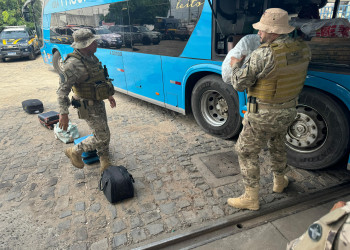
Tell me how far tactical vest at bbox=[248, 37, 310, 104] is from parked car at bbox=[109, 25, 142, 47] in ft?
12.4

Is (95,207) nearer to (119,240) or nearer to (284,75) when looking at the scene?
(119,240)

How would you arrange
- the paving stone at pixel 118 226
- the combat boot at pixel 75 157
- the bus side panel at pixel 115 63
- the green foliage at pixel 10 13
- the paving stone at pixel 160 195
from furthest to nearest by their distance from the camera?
the green foliage at pixel 10 13
the bus side panel at pixel 115 63
the combat boot at pixel 75 157
the paving stone at pixel 160 195
the paving stone at pixel 118 226

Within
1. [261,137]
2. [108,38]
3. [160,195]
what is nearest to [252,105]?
[261,137]

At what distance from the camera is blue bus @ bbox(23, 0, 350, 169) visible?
3080 millimetres

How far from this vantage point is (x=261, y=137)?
2533 mm

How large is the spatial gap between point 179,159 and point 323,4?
10.9ft

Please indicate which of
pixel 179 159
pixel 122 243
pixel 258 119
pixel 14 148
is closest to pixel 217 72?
pixel 179 159

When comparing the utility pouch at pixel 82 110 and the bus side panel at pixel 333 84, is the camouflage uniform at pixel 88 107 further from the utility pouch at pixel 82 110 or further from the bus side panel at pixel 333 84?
the bus side panel at pixel 333 84

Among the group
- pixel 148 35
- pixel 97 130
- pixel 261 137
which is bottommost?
pixel 97 130

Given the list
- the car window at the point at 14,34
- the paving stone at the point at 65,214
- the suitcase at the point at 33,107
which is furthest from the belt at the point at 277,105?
the car window at the point at 14,34

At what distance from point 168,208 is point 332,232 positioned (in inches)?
80.1

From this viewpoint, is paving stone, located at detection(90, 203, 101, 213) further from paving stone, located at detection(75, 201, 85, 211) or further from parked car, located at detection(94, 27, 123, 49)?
parked car, located at detection(94, 27, 123, 49)

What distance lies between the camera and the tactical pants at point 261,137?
241cm

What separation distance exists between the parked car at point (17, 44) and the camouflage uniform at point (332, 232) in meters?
17.5
